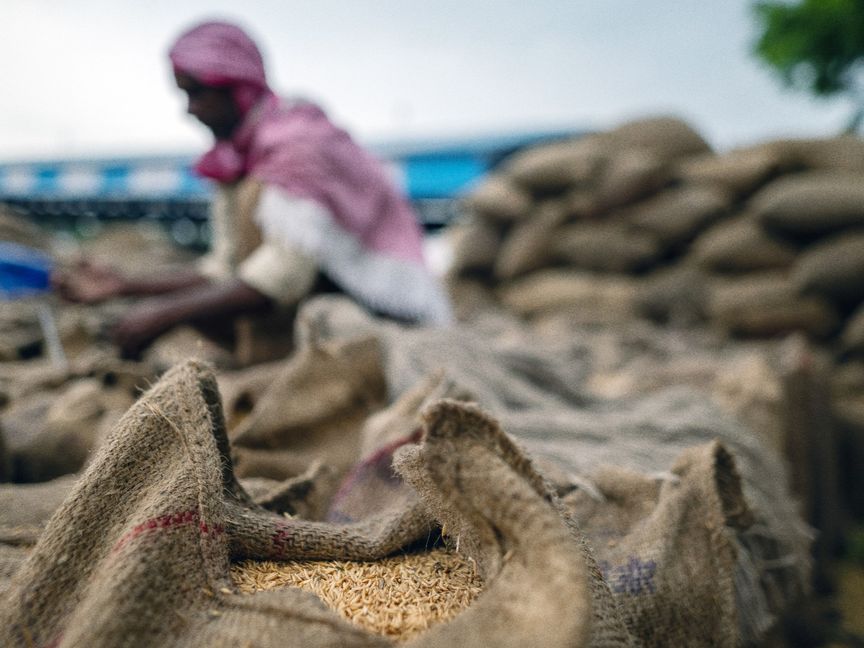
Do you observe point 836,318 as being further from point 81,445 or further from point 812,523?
point 81,445

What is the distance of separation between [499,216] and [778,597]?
349cm

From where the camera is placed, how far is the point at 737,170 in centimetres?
359

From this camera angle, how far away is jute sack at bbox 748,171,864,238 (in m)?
3.15

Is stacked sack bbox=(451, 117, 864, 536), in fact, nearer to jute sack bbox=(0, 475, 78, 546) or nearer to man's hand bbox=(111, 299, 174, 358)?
man's hand bbox=(111, 299, 174, 358)

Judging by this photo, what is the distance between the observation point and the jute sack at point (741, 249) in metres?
3.44

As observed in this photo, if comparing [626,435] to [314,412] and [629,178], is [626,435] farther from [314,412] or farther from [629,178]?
[629,178]

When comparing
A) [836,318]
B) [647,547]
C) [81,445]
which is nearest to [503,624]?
[647,547]

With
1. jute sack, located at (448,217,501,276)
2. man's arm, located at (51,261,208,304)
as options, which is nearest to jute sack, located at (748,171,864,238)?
jute sack, located at (448,217,501,276)

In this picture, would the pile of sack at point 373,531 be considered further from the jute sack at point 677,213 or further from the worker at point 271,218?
the jute sack at point 677,213

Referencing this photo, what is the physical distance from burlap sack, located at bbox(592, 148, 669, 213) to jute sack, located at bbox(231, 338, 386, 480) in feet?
10.0

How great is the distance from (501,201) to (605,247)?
31.3 inches

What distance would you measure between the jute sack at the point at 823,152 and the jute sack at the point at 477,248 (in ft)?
5.92

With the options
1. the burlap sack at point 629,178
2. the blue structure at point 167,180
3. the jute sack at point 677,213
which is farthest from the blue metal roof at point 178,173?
the jute sack at point 677,213

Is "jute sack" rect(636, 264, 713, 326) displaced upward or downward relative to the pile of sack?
downward
